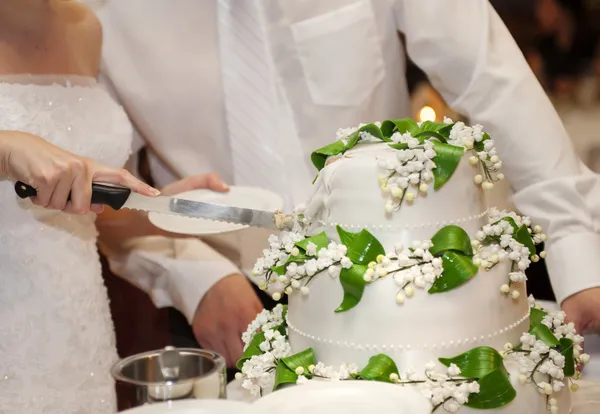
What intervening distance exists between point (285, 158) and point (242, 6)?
0.43 metres

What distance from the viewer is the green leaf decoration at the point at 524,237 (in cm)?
122

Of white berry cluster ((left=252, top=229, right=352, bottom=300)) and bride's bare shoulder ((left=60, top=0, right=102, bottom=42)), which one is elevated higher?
bride's bare shoulder ((left=60, top=0, right=102, bottom=42))

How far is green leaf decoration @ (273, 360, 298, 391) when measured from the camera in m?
1.14

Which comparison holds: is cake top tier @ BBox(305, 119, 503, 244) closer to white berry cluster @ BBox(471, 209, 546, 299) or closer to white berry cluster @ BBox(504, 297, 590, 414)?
white berry cluster @ BBox(471, 209, 546, 299)

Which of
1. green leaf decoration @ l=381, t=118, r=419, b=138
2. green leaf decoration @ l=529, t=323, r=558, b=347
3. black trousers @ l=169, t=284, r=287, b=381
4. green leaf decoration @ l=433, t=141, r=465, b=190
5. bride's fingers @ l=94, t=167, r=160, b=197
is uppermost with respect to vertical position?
green leaf decoration @ l=381, t=118, r=419, b=138

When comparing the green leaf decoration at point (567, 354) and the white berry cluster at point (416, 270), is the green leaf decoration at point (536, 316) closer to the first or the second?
the green leaf decoration at point (567, 354)

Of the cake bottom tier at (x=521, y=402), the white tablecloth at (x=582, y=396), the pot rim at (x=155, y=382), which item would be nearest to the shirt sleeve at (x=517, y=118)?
the white tablecloth at (x=582, y=396)

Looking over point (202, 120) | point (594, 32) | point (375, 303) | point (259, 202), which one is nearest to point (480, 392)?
point (375, 303)

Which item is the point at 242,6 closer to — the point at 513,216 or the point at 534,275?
the point at 513,216

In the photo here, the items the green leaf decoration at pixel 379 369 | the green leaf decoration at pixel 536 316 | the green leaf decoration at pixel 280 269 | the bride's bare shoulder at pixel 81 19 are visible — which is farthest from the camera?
the bride's bare shoulder at pixel 81 19

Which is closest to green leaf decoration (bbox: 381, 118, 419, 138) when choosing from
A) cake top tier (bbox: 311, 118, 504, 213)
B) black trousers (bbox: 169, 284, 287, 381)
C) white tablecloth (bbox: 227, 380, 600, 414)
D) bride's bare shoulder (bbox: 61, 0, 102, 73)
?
cake top tier (bbox: 311, 118, 504, 213)

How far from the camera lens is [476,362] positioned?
3.58ft

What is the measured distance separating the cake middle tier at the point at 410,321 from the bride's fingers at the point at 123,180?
1.14 feet

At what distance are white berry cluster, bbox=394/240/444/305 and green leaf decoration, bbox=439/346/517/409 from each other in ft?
0.36
